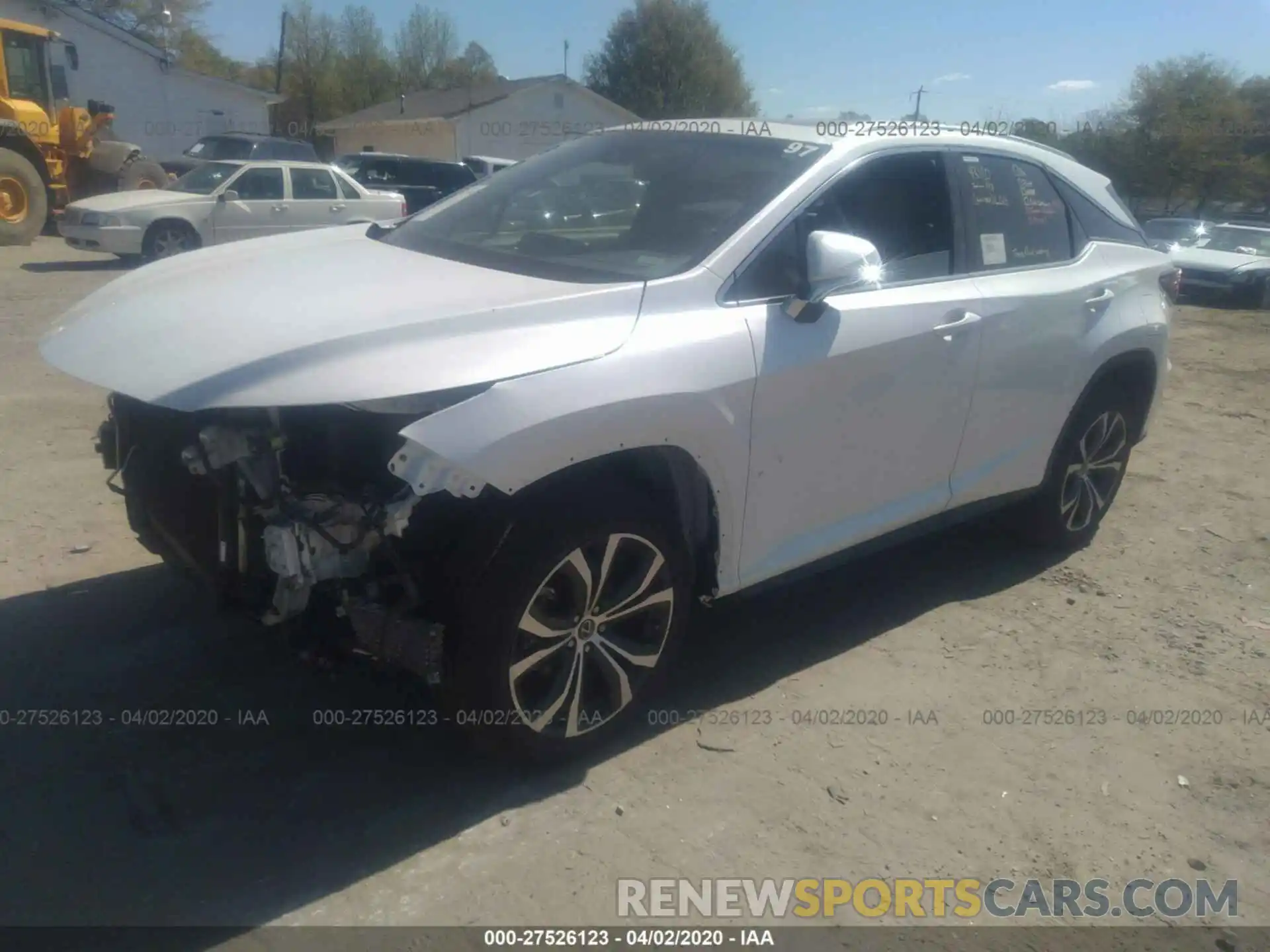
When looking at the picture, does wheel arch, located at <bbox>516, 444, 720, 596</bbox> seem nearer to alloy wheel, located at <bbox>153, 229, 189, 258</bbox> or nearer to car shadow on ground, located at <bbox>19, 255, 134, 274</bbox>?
alloy wheel, located at <bbox>153, 229, 189, 258</bbox>

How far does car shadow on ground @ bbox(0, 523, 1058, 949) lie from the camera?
2705 mm

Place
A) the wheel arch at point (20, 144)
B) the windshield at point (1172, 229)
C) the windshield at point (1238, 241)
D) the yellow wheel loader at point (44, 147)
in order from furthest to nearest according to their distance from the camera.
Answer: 1. the windshield at point (1172, 229)
2. the windshield at point (1238, 241)
3. the wheel arch at point (20, 144)
4. the yellow wheel loader at point (44, 147)

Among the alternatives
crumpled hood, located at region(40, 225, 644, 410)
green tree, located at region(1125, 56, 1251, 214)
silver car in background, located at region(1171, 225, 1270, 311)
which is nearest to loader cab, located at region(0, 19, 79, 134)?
crumpled hood, located at region(40, 225, 644, 410)

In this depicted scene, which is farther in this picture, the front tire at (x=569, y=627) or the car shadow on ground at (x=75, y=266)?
the car shadow on ground at (x=75, y=266)

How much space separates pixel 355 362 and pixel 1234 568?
461cm

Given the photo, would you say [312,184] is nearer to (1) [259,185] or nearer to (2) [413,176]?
(1) [259,185]

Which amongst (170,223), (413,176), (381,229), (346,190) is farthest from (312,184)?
(381,229)

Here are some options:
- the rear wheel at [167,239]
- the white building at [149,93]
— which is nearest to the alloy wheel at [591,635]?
the rear wheel at [167,239]

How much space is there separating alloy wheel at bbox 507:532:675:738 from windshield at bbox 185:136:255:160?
20.1 m

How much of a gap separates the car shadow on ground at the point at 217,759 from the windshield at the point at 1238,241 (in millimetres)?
16677

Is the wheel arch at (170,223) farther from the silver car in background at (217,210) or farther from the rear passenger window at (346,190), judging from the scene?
the rear passenger window at (346,190)

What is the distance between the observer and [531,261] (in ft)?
11.4

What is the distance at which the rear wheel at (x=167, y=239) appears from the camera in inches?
534

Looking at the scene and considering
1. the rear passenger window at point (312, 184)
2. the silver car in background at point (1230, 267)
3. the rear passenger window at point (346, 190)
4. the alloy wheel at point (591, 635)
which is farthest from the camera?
the silver car in background at point (1230, 267)
